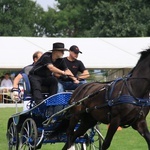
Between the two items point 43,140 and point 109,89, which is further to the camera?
point 43,140

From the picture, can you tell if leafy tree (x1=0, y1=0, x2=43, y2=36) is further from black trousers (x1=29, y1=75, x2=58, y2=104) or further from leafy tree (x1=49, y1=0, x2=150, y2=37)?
black trousers (x1=29, y1=75, x2=58, y2=104)

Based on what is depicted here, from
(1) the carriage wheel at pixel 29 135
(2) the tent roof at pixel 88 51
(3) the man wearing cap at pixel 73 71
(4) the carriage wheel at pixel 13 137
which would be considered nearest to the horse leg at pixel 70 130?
(1) the carriage wheel at pixel 29 135

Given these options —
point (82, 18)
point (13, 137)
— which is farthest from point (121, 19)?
point (13, 137)

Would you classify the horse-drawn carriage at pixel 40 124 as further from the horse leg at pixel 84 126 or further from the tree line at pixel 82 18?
the tree line at pixel 82 18

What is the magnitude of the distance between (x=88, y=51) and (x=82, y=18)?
1197 inches

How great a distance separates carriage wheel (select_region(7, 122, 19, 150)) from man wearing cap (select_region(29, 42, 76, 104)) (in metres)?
0.82

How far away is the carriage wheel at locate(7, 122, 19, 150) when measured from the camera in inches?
357

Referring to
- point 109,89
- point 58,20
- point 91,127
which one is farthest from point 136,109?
point 58,20

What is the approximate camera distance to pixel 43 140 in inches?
333

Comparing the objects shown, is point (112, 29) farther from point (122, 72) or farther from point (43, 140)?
point (43, 140)

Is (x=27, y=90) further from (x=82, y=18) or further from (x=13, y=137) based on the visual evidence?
(x=82, y=18)

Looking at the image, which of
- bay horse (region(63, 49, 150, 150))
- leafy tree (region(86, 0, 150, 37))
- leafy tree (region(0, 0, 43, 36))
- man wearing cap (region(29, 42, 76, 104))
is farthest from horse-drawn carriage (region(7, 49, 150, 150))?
leafy tree (region(0, 0, 43, 36))

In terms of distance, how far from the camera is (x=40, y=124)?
29.8ft

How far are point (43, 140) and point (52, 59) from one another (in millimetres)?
1353
